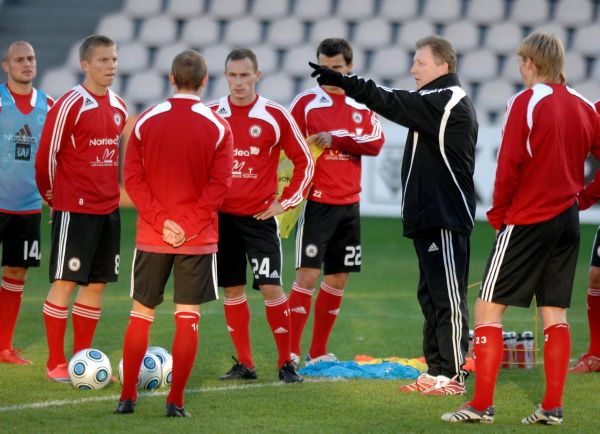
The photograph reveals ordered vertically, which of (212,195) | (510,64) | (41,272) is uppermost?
(510,64)

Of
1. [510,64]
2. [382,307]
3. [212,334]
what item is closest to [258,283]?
[212,334]

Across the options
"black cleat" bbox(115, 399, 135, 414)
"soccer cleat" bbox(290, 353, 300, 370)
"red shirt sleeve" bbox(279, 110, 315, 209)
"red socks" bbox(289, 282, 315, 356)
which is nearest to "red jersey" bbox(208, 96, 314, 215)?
"red shirt sleeve" bbox(279, 110, 315, 209)

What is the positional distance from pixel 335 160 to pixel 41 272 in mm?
5923

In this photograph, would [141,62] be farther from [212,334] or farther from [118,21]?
[212,334]

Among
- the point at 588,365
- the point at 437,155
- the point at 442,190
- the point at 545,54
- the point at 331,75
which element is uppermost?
the point at 545,54

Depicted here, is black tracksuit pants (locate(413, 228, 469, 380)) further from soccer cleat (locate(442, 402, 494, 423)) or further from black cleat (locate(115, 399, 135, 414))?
black cleat (locate(115, 399, 135, 414))

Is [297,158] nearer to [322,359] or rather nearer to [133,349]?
[322,359]

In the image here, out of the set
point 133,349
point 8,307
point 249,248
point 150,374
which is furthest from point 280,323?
point 8,307

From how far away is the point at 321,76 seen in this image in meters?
6.63

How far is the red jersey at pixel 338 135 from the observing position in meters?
8.19

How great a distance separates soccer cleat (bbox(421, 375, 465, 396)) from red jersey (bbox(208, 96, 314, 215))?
1563 millimetres

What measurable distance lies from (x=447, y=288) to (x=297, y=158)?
56.5 inches

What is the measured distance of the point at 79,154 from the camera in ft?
24.5

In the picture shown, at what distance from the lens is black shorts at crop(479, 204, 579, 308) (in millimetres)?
5980
